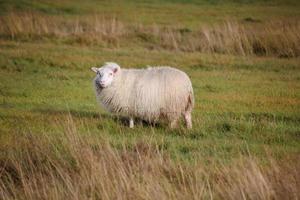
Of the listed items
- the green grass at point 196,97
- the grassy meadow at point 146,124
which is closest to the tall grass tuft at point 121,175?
the grassy meadow at point 146,124

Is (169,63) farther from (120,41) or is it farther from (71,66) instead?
(120,41)

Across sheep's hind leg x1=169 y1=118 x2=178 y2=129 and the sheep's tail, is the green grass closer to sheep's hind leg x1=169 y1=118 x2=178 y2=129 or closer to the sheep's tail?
sheep's hind leg x1=169 y1=118 x2=178 y2=129

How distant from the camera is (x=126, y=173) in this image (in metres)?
7.86

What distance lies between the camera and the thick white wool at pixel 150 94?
1112 cm

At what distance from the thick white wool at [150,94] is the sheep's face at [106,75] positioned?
4.9 inches

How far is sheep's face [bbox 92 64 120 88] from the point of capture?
11258mm

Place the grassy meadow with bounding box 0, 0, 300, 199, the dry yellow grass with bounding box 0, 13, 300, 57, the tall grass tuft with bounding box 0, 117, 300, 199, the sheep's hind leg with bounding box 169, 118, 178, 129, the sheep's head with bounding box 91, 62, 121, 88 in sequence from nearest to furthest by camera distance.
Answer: the tall grass tuft with bounding box 0, 117, 300, 199
the grassy meadow with bounding box 0, 0, 300, 199
the sheep's hind leg with bounding box 169, 118, 178, 129
the sheep's head with bounding box 91, 62, 121, 88
the dry yellow grass with bounding box 0, 13, 300, 57

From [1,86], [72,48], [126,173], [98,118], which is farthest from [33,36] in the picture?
[126,173]

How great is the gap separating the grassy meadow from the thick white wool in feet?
1.00

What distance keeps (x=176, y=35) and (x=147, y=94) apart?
12364 mm

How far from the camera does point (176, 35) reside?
2328cm

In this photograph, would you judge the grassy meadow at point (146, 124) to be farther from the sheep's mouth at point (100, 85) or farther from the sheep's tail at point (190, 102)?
the sheep's mouth at point (100, 85)

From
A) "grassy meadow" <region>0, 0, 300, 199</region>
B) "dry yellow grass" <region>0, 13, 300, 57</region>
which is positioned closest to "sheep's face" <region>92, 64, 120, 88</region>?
"grassy meadow" <region>0, 0, 300, 199</region>

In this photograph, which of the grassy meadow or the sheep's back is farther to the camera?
the sheep's back
